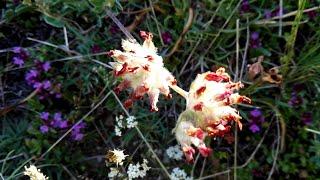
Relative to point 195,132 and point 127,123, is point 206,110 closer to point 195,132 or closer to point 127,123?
point 195,132

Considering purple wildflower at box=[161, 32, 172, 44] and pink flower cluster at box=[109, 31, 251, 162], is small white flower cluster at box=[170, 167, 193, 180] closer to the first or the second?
purple wildflower at box=[161, 32, 172, 44]

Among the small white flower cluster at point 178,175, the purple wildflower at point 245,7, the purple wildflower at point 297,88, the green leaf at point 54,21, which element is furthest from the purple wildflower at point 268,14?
the green leaf at point 54,21

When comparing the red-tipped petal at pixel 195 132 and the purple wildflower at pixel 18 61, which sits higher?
the purple wildflower at pixel 18 61

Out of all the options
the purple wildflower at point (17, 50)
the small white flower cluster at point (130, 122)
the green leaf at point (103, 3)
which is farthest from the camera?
the purple wildflower at point (17, 50)

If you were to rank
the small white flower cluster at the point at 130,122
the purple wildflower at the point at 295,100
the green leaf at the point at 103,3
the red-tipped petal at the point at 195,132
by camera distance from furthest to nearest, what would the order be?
the purple wildflower at the point at 295,100, the small white flower cluster at the point at 130,122, the green leaf at the point at 103,3, the red-tipped petal at the point at 195,132

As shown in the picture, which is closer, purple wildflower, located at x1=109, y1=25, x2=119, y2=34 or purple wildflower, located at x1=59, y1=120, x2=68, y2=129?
purple wildflower, located at x1=59, y1=120, x2=68, y2=129

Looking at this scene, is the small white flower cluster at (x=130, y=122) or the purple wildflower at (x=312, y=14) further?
the purple wildflower at (x=312, y=14)

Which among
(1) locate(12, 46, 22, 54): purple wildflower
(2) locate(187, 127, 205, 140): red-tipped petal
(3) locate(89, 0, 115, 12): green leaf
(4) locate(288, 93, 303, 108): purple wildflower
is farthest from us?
(1) locate(12, 46, 22, 54): purple wildflower

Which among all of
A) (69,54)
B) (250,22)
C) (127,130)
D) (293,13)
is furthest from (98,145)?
(293,13)

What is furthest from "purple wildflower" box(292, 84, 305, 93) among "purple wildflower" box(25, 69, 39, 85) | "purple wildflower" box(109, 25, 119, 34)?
"purple wildflower" box(25, 69, 39, 85)

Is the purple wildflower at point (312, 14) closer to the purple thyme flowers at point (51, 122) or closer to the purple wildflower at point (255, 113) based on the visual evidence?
the purple wildflower at point (255, 113)
